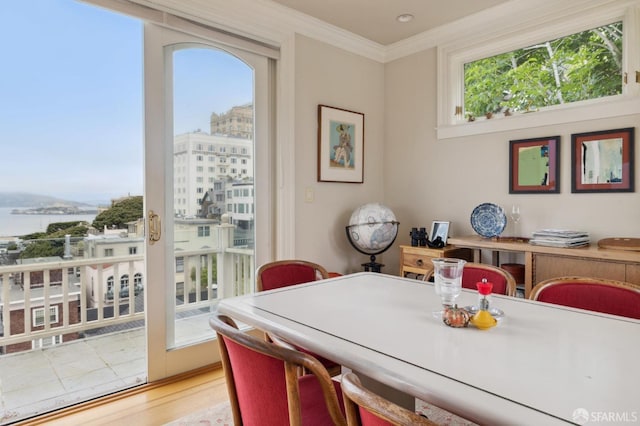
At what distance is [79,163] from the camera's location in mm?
2912

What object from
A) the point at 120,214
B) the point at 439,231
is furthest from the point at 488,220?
the point at 120,214

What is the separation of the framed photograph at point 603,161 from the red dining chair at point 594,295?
1.11 metres

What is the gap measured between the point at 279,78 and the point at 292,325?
222 cm

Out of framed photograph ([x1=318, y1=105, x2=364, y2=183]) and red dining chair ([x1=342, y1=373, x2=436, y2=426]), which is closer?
red dining chair ([x1=342, y1=373, x2=436, y2=426])

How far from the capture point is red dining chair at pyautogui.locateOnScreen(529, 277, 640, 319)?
59.9 inches

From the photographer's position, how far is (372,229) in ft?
10.4

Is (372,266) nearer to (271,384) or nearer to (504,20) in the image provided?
(504,20)

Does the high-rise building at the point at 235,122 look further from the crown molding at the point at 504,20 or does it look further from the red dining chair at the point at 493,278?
the red dining chair at the point at 493,278

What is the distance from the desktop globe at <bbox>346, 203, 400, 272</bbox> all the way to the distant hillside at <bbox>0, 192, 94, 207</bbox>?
2.11m

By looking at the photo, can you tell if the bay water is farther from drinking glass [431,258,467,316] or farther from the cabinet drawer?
drinking glass [431,258,467,316]

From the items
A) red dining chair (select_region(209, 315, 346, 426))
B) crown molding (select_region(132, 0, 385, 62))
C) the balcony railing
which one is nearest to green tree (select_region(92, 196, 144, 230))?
the balcony railing

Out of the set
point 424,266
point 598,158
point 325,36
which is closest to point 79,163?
point 325,36

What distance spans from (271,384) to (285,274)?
119 cm

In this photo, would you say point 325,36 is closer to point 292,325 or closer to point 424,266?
point 424,266
